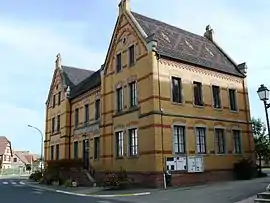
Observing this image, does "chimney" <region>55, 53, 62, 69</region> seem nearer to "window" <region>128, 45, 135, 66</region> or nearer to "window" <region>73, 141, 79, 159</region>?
"window" <region>73, 141, 79, 159</region>

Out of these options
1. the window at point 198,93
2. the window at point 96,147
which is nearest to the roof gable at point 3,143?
the window at point 96,147

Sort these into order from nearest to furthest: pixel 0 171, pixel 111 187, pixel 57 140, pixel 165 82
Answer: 1. pixel 111 187
2. pixel 165 82
3. pixel 57 140
4. pixel 0 171

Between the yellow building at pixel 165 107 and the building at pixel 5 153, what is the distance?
236ft

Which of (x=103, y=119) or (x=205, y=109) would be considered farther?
(x=103, y=119)

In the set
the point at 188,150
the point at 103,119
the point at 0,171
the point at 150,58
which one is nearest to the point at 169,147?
the point at 188,150

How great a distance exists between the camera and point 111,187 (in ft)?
72.6

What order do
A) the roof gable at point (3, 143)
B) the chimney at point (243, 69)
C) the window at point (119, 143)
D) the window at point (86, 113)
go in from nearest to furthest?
the window at point (119, 143) < the chimney at point (243, 69) < the window at point (86, 113) < the roof gable at point (3, 143)

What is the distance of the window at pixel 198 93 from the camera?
1001 inches

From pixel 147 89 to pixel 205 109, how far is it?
528cm

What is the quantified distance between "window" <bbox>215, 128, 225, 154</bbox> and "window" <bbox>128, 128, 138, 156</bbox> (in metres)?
6.44

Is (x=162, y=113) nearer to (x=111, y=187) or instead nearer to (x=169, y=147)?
(x=169, y=147)

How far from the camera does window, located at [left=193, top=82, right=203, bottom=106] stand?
25.4 metres

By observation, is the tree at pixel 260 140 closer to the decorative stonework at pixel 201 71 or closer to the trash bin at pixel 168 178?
the decorative stonework at pixel 201 71

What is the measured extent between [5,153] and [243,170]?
86.5 m
